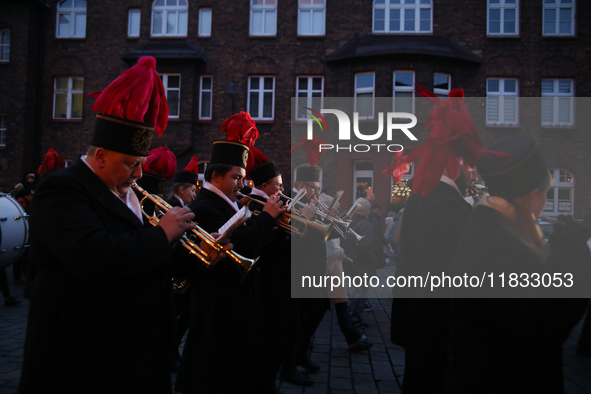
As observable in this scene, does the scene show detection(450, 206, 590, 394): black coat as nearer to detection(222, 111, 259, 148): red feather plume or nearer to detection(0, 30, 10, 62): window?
detection(222, 111, 259, 148): red feather plume

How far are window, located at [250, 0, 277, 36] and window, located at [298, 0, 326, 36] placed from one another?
3.60ft

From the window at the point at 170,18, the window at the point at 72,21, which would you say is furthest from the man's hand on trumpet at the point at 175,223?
the window at the point at 72,21

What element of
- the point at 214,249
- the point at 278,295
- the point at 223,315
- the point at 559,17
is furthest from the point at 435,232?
the point at 559,17

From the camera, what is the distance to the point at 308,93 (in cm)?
1830

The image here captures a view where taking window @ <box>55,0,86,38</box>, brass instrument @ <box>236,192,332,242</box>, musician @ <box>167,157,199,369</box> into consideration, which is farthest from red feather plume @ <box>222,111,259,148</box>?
window @ <box>55,0,86,38</box>

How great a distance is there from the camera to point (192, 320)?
317cm

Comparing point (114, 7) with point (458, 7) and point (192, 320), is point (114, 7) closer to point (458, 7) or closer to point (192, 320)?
point (458, 7)

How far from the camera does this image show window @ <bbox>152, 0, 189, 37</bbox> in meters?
18.7

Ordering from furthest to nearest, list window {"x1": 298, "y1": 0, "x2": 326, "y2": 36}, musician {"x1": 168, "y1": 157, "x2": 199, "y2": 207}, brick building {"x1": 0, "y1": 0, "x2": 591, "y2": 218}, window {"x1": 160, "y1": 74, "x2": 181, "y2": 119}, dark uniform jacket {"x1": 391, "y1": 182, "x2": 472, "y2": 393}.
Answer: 1. window {"x1": 160, "y1": 74, "x2": 181, "y2": 119}
2. window {"x1": 298, "y1": 0, "x2": 326, "y2": 36}
3. brick building {"x1": 0, "y1": 0, "x2": 591, "y2": 218}
4. musician {"x1": 168, "y1": 157, "x2": 199, "y2": 207}
5. dark uniform jacket {"x1": 391, "y1": 182, "x2": 472, "y2": 393}

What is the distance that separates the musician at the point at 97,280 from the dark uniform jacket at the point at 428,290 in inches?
53.0

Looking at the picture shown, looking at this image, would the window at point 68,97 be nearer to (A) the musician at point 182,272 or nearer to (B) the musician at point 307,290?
(A) the musician at point 182,272

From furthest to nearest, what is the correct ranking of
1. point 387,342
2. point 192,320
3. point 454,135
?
1. point 387,342
2. point 192,320
3. point 454,135

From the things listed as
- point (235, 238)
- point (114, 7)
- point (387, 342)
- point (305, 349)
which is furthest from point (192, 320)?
point (114, 7)

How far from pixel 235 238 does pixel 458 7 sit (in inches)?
706
